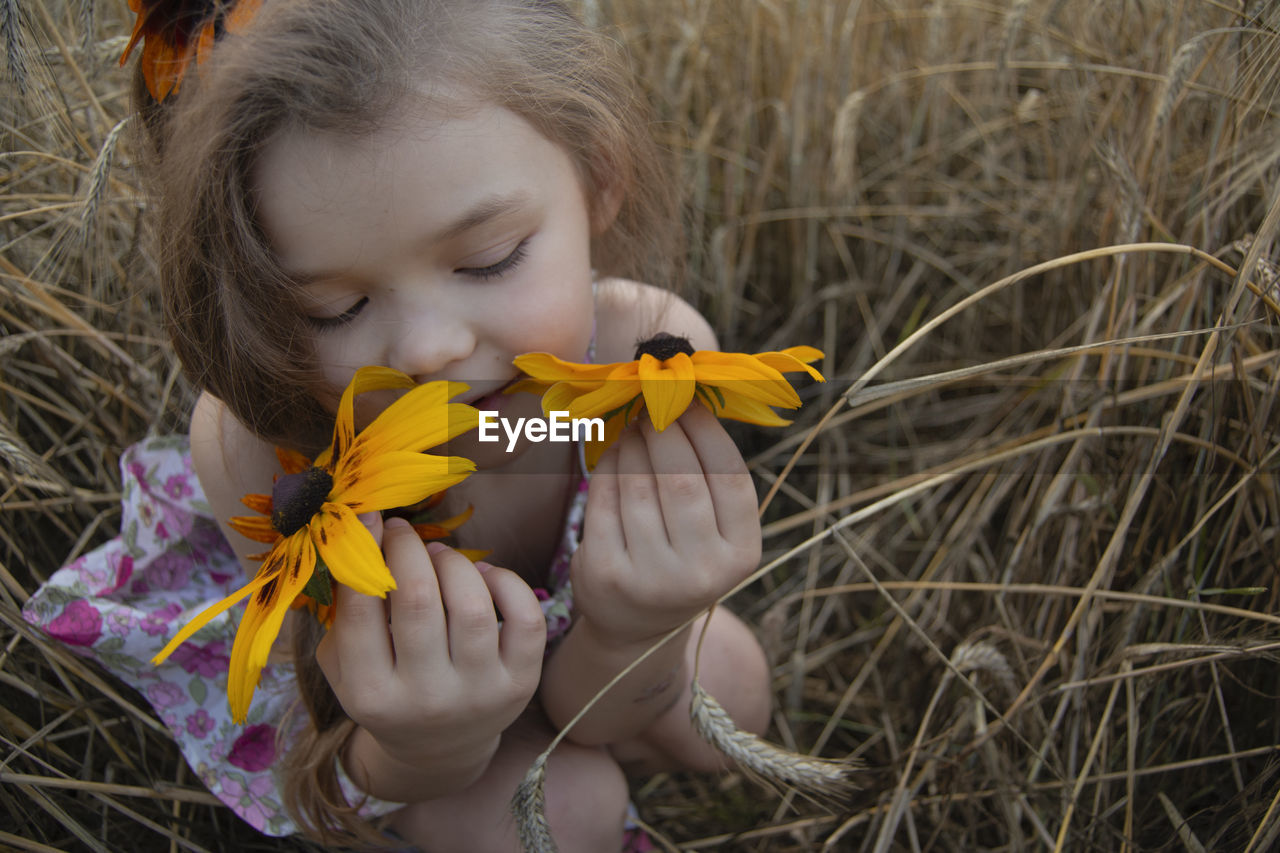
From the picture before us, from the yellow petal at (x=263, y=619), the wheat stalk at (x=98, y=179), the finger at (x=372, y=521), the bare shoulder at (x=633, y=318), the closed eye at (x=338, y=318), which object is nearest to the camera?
the yellow petal at (x=263, y=619)

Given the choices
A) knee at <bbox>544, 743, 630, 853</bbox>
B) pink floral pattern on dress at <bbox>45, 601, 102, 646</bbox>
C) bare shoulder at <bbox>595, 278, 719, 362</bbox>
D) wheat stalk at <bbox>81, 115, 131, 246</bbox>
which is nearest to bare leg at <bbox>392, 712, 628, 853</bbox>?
knee at <bbox>544, 743, 630, 853</bbox>

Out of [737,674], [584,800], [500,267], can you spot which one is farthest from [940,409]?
[500,267]

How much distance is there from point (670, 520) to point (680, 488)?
0.03m

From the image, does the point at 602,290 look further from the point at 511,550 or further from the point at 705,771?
the point at 705,771

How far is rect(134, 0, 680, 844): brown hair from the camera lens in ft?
2.55

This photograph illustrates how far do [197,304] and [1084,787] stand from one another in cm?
118

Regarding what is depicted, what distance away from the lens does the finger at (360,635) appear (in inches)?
30.4

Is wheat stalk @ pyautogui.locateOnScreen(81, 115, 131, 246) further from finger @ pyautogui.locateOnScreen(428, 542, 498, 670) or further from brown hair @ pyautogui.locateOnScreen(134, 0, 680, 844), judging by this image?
finger @ pyautogui.locateOnScreen(428, 542, 498, 670)

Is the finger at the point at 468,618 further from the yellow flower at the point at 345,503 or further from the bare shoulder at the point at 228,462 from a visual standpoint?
the bare shoulder at the point at 228,462

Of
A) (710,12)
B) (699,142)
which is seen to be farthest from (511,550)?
(710,12)

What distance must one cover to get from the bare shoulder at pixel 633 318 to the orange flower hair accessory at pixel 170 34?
60 centimetres

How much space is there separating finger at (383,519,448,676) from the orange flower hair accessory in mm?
506

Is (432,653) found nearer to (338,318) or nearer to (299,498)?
(299,498)

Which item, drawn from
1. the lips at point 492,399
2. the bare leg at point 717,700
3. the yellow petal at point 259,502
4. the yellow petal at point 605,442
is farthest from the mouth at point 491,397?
the bare leg at point 717,700
